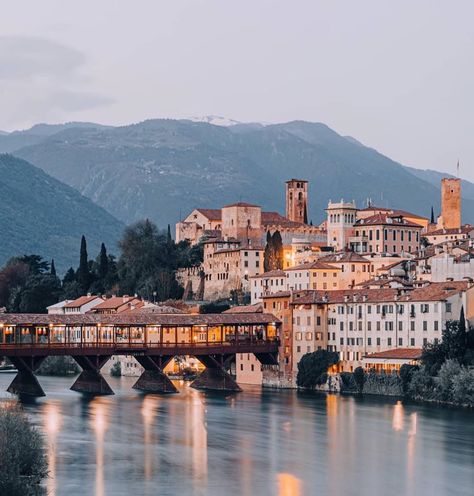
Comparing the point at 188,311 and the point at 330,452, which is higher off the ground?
the point at 188,311

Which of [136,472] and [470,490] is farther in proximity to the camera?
[136,472]

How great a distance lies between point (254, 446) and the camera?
67625mm

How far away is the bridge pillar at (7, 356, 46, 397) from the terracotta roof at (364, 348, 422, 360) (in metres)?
23.7

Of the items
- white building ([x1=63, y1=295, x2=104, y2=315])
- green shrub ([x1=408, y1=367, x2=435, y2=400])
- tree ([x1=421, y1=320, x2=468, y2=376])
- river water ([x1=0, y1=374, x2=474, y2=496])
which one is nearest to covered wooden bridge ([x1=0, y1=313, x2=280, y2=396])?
river water ([x1=0, y1=374, x2=474, y2=496])

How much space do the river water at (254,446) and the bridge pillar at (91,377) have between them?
5.47 meters

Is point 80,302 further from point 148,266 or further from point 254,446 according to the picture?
point 254,446

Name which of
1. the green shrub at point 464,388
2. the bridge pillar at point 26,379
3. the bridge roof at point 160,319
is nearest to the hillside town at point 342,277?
the bridge roof at point 160,319

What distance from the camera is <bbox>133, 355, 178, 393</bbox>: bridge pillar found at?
101 metres

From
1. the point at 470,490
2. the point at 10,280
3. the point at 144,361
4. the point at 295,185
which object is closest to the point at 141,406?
the point at 144,361

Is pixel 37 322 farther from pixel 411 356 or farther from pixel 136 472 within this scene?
pixel 136 472

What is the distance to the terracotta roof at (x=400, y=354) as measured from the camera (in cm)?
8987

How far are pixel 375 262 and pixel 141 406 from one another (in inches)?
1878

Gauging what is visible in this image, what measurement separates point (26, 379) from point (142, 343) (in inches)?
398

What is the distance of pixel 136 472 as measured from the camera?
5828 centimetres
